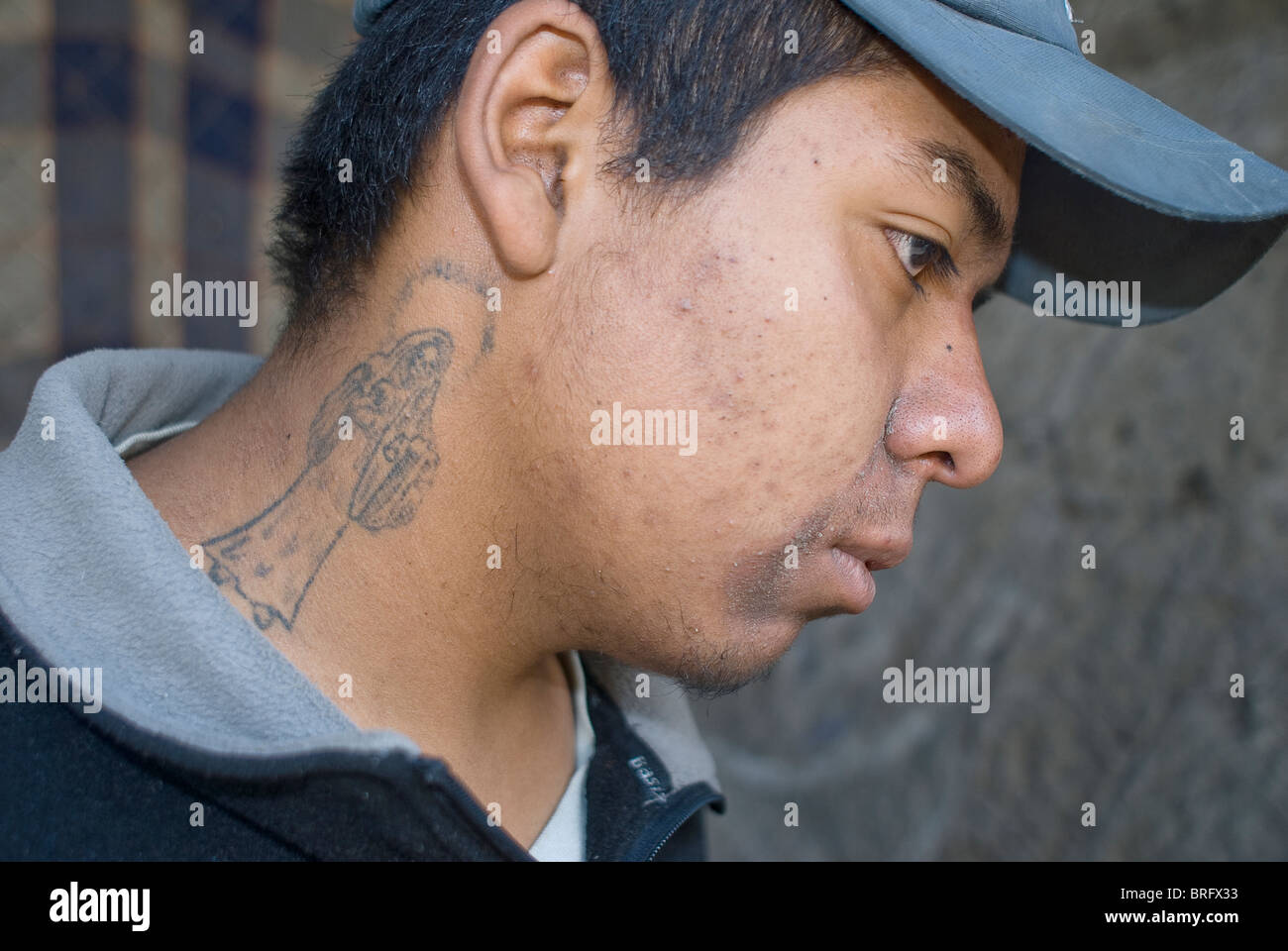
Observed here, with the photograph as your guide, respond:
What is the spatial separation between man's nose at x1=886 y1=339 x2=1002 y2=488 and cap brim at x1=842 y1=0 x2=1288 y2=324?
0.82 ft

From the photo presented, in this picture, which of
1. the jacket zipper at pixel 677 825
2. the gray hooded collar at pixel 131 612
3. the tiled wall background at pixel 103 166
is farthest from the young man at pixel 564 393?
the tiled wall background at pixel 103 166

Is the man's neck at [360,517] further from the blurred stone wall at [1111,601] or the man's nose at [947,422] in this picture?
the blurred stone wall at [1111,601]

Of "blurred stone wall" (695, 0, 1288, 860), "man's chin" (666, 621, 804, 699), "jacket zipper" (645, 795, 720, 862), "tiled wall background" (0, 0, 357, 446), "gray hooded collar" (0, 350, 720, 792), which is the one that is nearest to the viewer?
"gray hooded collar" (0, 350, 720, 792)

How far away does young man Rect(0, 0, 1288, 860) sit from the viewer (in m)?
1.06

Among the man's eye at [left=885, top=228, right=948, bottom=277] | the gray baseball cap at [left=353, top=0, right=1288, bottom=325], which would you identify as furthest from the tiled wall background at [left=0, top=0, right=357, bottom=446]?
the man's eye at [left=885, top=228, right=948, bottom=277]

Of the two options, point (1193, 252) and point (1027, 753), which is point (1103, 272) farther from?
point (1027, 753)

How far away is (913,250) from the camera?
1193mm

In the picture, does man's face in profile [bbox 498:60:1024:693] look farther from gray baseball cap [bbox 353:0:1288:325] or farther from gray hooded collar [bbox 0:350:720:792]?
gray hooded collar [bbox 0:350:720:792]

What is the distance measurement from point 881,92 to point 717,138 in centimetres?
18

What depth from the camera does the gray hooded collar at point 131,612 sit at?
3.34ft

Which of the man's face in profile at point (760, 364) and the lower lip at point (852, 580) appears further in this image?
the lower lip at point (852, 580)

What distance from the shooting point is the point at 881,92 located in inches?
45.5

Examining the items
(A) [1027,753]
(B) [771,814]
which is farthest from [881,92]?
(B) [771,814]

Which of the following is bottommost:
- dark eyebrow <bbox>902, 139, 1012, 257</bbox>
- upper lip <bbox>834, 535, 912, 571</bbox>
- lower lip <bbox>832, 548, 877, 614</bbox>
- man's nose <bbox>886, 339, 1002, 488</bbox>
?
lower lip <bbox>832, 548, 877, 614</bbox>
